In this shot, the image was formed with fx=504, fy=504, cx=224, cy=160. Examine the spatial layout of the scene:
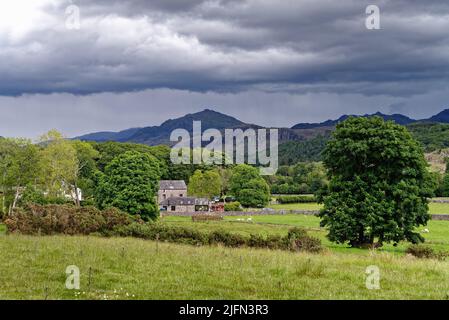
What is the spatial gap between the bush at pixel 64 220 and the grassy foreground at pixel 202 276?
12928mm

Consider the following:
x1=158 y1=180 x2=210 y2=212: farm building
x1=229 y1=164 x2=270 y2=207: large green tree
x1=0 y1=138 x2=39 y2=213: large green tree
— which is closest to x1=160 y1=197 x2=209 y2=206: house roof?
x1=158 y1=180 x2=210 y2=212: farm building

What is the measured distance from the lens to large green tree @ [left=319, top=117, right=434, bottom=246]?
3938cm

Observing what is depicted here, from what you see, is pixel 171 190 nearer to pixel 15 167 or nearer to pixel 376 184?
pixel 15 167

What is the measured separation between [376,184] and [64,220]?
23.8 meters

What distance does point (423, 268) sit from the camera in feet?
62.5

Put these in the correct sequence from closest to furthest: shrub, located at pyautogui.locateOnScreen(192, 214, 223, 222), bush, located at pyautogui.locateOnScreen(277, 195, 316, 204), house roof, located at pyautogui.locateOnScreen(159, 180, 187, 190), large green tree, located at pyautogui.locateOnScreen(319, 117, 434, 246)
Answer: large green tree, located at pyautogui.locateOnScreen(319, 117, 434, 246) → shrub, located at pyautogui.locateOnScreen(192, 214, 223, 222) → house roof, located at pyautogui.locateOnScreen(159, 180, 187, 190) → bush, located at pyautogui.locateOnScreen(277, 195, 316, 204)

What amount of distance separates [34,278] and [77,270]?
1363 mm

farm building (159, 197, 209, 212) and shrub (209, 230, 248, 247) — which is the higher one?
shrub (209, 230, 248, 247)

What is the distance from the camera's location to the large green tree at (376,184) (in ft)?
129

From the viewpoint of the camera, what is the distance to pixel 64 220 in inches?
1419

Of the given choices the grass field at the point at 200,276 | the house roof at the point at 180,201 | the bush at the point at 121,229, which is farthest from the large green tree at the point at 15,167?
the grass field at the point at 200,276

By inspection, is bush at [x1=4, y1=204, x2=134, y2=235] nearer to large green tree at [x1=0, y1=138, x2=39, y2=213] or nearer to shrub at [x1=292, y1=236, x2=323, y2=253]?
shrub at [x1=292, y1=236, x2=323, y2=253]

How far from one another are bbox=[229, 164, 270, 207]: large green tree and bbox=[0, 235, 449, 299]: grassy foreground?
10126 cm

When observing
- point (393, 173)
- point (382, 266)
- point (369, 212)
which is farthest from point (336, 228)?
point (382, 266)
